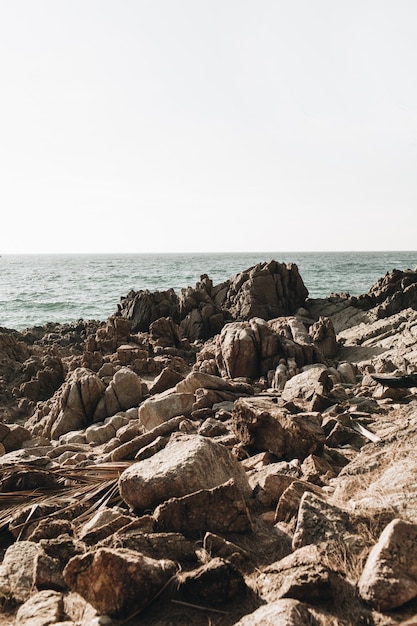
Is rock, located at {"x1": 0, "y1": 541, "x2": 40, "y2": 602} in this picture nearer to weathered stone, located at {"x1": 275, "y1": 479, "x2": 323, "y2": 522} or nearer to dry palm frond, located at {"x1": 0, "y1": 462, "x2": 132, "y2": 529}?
dry palm frond, located at {"x1": 0, "y1": 462, "x2": 132, "y2": 529}

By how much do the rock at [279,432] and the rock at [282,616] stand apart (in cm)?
225

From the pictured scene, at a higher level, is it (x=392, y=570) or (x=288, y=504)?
(x=392, y=570)

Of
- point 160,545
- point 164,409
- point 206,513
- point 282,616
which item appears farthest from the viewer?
point 164,409

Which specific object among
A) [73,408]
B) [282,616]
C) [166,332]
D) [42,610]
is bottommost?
[73,408]

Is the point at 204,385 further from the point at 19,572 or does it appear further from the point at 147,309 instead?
the point at 147,309

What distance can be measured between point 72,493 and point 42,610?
1.72 metres

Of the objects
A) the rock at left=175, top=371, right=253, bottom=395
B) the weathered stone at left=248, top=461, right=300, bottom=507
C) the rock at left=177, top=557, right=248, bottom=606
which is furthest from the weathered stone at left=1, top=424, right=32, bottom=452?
the rock at left=177, top=557, right=248, bottom=606

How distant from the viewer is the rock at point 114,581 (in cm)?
219

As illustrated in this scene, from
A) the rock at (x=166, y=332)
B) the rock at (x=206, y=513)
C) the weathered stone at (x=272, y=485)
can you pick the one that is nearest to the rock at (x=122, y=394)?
the weathered stone at (x=272, y=485)

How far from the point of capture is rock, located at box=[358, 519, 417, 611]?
2070 mm

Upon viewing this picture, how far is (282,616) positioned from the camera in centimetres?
193

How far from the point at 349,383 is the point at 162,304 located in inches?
477

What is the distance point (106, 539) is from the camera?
8.94 feet

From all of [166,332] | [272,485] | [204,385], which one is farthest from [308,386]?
[166,332]
